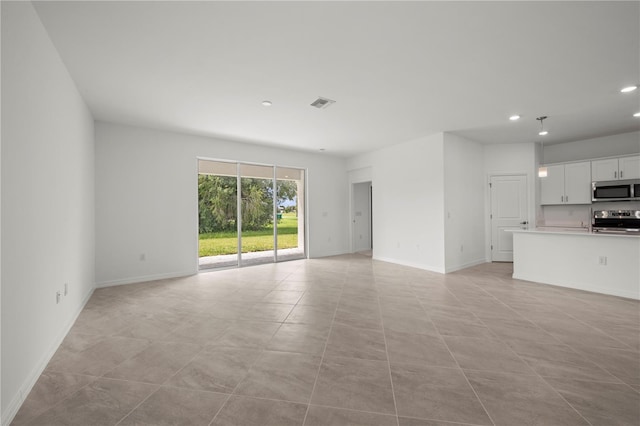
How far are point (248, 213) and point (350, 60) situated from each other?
14.1 ft

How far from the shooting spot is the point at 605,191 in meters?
5.38

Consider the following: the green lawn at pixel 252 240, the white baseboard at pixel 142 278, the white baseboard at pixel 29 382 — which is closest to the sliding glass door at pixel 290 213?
the green lawn at pixel 252 240

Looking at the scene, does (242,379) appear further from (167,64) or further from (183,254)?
(183,254)

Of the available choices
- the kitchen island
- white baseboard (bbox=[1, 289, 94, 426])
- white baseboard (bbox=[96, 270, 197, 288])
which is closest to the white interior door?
the kitchen island

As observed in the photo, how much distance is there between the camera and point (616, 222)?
5293mm

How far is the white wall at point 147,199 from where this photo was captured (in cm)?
460

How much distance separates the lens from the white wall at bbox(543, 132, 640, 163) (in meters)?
5.42

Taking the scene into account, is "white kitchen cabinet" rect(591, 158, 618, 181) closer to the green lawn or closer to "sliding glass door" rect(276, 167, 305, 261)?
"sliding glass door" rect(276, 167, 305, 261)

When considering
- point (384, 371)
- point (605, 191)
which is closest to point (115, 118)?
point (384, 371)

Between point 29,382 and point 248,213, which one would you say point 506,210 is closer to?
point 248,213

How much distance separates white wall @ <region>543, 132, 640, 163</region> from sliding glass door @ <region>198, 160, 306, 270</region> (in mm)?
6244

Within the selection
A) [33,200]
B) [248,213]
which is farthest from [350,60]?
[248,213]

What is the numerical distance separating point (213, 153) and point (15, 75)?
3.93 meters

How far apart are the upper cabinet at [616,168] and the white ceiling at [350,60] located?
2.66ft
